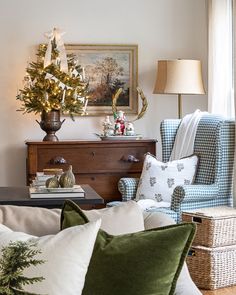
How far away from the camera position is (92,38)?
5781mm

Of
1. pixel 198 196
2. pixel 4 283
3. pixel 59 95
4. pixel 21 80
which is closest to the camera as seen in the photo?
pixel 4 283

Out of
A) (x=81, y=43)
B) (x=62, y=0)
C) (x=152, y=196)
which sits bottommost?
(x=152, y=196)

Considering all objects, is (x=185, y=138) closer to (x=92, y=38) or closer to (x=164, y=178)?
(x=164, y=178)

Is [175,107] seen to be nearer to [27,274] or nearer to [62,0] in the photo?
[62,0]

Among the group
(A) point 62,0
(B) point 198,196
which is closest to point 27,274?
(B) point 198,196

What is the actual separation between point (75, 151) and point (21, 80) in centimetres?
89

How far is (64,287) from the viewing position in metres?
1.70

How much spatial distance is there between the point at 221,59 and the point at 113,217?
3.82 meters

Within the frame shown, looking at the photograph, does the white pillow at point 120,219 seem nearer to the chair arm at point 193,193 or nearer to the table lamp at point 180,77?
the chair arm at point 193,193

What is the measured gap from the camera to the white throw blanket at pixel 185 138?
5.02 m

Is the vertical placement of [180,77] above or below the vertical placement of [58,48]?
below

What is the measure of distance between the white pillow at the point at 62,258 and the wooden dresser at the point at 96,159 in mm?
3419

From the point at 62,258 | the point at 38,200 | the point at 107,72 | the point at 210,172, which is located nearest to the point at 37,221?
the point at 62,258

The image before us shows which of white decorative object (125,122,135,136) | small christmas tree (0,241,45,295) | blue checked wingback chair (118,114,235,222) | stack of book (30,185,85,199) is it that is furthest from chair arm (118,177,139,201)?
small christmas tree (0,241,45,295)
